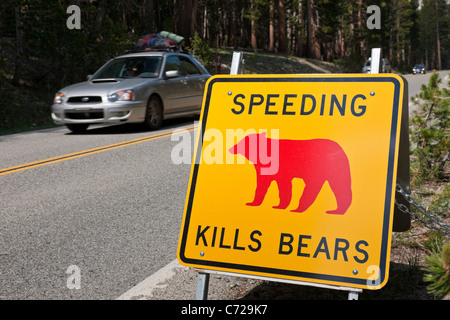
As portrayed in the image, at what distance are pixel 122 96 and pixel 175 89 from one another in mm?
1620

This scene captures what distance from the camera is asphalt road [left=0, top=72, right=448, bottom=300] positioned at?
3.70 meters

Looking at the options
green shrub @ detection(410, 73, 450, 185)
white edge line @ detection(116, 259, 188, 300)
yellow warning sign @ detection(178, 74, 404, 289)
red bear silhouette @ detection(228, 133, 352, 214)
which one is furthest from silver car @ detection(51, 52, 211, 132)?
red bear silhouette @ detection(228, 133, 352, 214)

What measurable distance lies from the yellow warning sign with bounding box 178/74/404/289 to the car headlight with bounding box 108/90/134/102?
26.6ft

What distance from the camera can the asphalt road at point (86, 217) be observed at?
3.70 metres

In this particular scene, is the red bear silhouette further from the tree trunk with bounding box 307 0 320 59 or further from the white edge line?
the tree trunk with bounding box 307 0 320 59

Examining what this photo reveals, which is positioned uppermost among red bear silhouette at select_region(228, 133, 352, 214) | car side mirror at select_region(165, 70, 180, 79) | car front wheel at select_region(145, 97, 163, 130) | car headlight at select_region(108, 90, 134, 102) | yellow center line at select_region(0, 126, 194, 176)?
red bear silhouette at select_region(228, 133, 352, 214)

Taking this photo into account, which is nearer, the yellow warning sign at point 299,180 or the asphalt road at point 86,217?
the yellow warning sign at point 299,180

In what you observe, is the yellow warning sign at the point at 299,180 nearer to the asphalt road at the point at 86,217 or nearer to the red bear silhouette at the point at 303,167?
the red bear silhouette at the point at 303,167

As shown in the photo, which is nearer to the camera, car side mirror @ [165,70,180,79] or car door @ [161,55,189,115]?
car side mirror @ [165,70,180,79]

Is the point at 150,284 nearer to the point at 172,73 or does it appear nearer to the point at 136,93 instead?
the point at 136,93

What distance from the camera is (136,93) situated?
36.5ft

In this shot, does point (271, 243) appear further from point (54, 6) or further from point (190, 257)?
point (54, 6)

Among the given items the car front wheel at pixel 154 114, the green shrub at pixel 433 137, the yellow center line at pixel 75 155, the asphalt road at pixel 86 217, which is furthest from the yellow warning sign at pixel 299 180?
the car front wheel at pixel 154 114

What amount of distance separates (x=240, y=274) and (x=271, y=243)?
0.22 meters
